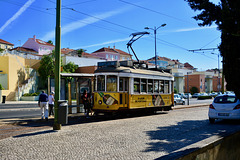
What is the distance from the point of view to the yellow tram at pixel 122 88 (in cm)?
1515

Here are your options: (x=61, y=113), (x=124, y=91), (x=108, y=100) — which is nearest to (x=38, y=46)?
(x=124, y=91)

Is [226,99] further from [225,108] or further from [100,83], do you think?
[100,83]

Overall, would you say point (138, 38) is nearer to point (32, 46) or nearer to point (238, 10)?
point (238, 10)

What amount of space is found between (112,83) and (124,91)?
867 mm

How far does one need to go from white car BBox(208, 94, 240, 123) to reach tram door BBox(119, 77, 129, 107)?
4811mm

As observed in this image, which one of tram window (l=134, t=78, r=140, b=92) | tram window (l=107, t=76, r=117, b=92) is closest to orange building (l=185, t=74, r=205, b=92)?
tram window (l=134, t=78, r=140, b=92)

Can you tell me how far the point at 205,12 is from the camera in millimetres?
8695

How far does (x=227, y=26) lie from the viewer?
699 centimetres

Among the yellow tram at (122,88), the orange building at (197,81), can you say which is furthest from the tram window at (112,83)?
the orange building at (197,81)

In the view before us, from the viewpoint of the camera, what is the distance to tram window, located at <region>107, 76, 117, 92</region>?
15.3m

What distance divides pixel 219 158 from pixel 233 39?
17.1 feet

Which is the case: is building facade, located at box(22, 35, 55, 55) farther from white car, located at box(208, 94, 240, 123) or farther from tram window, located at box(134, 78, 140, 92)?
white car, located at box(208, 94, 240, 123)

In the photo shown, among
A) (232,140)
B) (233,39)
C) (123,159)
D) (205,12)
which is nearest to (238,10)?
(205,12)

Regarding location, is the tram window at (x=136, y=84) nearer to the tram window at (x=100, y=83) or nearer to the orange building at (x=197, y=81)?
the tram window at (x=100, y=83)
